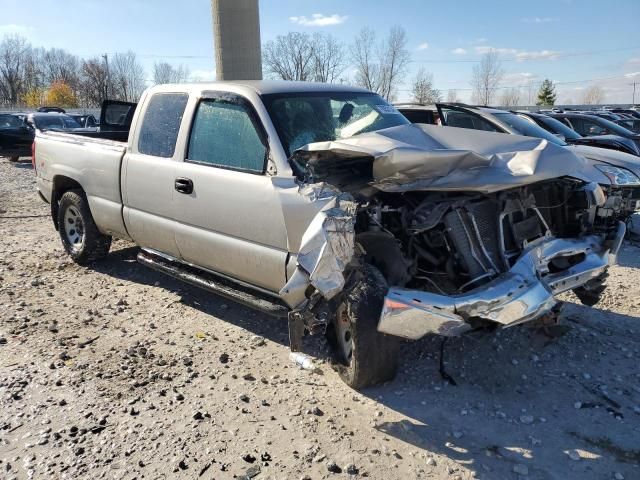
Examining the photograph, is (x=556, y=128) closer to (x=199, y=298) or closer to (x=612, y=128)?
(x=612, y=128)

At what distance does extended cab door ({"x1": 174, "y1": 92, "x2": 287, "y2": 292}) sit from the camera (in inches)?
156

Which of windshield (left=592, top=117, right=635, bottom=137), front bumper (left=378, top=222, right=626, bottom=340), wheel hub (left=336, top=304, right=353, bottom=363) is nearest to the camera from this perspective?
front bumper (left=378, top=222, right=626, bottom=340)

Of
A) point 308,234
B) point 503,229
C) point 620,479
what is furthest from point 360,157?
point 620,479

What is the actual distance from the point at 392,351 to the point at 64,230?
4.72 meters

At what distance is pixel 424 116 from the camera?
9.73 m

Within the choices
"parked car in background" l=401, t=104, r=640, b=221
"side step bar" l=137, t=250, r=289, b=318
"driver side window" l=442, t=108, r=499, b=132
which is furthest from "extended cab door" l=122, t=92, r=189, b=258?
"driver side window" l=442, t=108, r=499, b=132

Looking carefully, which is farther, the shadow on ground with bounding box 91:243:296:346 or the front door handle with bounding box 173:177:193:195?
the shadow on ground with bounding box 91:243:296:346

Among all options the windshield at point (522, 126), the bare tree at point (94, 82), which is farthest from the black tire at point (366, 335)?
the bare tree at point (94, 82)

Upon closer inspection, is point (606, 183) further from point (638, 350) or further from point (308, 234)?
point (308, 234)

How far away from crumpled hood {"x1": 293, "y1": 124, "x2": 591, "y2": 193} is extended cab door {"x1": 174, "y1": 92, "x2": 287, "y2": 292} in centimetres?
55

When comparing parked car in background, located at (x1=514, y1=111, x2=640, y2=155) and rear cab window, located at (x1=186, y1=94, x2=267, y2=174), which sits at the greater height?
rear cab window, located at (x1=186, y1=94, x2=267, y2=174)

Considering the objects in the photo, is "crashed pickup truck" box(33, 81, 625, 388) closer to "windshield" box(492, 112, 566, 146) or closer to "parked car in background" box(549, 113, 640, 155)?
"windshield" box(492, 112, 566, 146)

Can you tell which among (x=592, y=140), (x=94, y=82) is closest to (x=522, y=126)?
(x=592, y=140)

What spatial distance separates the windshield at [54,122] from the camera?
18.7 m
